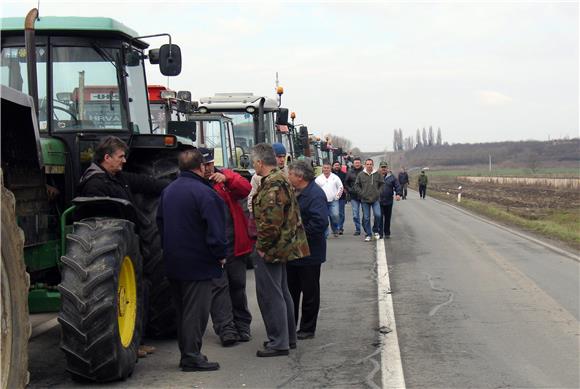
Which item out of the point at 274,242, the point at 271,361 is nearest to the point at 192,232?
the point at 274,242

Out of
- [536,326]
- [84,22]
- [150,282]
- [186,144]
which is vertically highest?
[84,22]

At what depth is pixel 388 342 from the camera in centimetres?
787

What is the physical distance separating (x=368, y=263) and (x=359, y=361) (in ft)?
22.6

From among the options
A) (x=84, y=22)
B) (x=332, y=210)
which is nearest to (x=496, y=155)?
(x=332, y=210)

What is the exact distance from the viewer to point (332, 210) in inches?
715

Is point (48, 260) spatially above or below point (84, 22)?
below

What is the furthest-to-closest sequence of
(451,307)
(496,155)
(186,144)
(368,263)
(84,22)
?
1. (496,155)
2. (368,263)
3. (451,307)
4. (186,144)
5. (84,22)

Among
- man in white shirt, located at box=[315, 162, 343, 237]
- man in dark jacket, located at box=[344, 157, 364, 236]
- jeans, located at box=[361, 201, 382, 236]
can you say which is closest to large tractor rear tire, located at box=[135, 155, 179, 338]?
man in white shirt, located at box=[315, 162, 343, 237]

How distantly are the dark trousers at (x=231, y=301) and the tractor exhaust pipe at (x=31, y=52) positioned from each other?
246cm

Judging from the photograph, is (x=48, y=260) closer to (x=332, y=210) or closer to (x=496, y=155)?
(x=332, y=210)

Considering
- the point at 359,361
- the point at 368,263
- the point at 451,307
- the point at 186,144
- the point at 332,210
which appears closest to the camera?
the point at 359,361

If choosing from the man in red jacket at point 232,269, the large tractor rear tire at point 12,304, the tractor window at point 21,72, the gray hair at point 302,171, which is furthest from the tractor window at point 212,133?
the large tractor rear tire at point 12,304

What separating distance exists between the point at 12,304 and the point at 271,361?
2762mm

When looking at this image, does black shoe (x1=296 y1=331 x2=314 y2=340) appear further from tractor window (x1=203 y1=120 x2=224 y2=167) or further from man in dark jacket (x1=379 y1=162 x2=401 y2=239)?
man in dark jacket (x1=379 y1=162 x2=401 y2=239)
